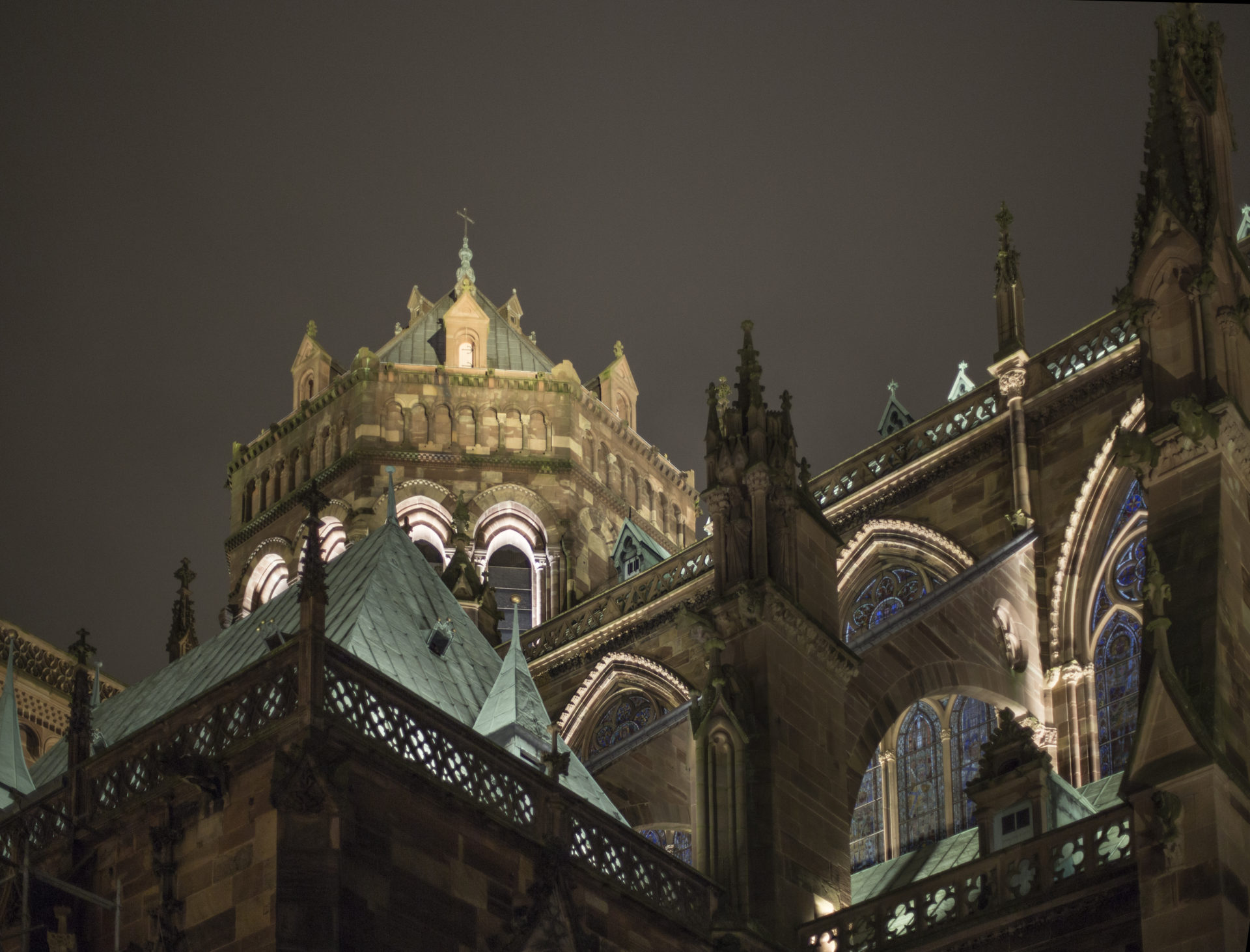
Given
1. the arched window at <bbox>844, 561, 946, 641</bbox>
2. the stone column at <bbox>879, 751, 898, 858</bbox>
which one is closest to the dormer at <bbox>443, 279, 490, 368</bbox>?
the arched window at <bbox>844, 561, 946, 641</bbox>

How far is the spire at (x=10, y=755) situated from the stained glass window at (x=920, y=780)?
12.5m

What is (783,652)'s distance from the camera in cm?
2592

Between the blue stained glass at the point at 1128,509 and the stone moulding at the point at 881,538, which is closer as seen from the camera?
the blue stained glass at the point at 1128,509

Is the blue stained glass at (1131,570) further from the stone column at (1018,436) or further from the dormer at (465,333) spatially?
the dormer at (465,333)

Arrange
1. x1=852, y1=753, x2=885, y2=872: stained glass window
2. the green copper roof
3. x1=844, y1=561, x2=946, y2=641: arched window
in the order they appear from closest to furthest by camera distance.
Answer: the green copper roof < x1=852, y1=753, x2=885, y2=872: stained glass window < x1=844, y1=561, x2=946, y2=641: arched window

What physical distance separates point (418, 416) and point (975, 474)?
722 inches

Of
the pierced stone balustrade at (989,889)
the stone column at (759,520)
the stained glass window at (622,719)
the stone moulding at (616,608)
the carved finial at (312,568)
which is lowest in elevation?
the pierced stone balustrade at (989,889)

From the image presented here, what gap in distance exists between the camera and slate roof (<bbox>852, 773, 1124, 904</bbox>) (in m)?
27.5

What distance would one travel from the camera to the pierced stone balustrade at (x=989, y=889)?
69.9ft

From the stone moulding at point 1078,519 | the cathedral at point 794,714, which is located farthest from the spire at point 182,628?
the stone moulding at point 1078,519

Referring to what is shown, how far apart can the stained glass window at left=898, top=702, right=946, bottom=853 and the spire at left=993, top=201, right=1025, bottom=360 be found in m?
6.04

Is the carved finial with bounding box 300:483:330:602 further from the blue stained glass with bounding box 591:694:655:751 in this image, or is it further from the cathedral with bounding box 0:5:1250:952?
the blue stained glass with bounding box 591:694:655:751

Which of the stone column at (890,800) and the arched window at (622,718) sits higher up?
the arched window at (622,718)

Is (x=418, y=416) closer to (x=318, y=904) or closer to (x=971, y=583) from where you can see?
(x=971, y=583)
